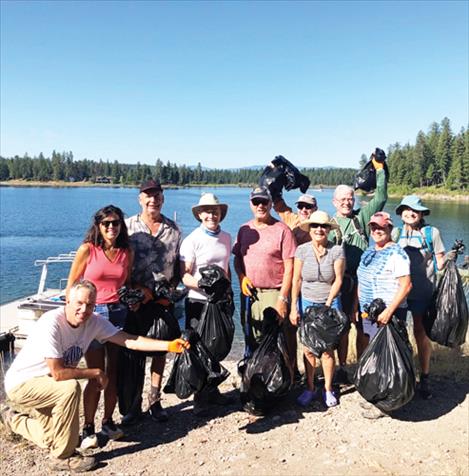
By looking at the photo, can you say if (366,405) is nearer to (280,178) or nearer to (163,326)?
(163,326)

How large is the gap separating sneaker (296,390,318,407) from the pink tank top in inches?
81.9

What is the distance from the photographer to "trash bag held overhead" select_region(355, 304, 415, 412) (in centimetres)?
381

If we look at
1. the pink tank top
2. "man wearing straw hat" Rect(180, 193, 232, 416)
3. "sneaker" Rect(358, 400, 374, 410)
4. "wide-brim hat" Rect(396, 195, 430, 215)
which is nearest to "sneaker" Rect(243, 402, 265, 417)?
"man wearing straw hat" Rect(180, 193, 232, 416)

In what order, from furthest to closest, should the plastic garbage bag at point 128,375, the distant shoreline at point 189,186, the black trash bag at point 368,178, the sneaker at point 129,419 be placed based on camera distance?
the distant shoreline at point 189,186 < the black trash bag at point 368,178 < the sneaker at point 129,419 < the plastic garbage bag at point 128,375

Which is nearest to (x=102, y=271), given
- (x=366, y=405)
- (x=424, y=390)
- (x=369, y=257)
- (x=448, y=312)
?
(x=369, y=257)

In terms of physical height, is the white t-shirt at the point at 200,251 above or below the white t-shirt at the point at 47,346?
above

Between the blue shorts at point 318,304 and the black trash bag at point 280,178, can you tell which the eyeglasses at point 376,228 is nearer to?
the blue shorts at point 318,304

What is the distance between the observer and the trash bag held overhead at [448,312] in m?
4.39

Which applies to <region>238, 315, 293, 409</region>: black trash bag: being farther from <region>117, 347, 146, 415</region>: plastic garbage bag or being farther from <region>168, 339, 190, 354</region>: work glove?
<region>117, 347, 146, 415</region>: plastic garbage bag

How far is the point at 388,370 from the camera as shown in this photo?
3.85 m

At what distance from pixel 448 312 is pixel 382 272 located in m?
0.96

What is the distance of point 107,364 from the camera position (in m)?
3.90

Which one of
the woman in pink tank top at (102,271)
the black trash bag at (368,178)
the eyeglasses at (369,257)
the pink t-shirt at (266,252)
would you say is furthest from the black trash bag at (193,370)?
the black trash bag at (368,178)

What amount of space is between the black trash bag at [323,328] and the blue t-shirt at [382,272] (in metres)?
0.32
